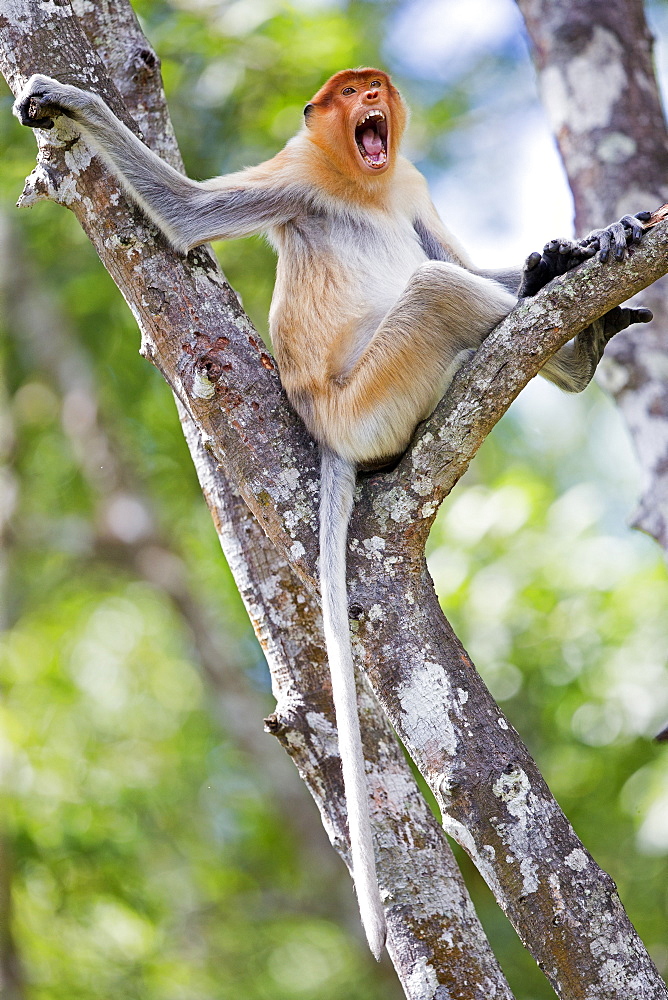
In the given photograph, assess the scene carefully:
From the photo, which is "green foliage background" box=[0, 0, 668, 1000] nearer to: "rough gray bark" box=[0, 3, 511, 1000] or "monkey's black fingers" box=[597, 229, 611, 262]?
"rough gray bark" box=[0, 3, 511, 1000]

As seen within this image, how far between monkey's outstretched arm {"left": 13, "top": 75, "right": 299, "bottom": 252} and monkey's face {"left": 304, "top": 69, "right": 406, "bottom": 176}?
57 cm

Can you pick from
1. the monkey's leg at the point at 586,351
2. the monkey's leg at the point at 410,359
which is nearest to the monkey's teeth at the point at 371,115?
the monkey's leg at the point at 410,359

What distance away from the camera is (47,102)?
254 centimetres

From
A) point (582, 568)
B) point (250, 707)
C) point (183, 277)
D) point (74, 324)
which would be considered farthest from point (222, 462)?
point (74, 324)

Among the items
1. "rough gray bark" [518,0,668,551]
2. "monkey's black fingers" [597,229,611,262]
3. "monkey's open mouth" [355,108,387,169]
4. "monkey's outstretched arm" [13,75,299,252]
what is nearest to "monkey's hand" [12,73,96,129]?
"monkey's outstretched arm" [13,75,299,252]

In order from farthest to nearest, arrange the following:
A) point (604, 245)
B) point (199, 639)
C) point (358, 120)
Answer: point (199, 639)
point (358, 120)
point (604, 245)

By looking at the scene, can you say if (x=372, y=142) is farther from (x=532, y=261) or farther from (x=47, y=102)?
(x=47, y=102)

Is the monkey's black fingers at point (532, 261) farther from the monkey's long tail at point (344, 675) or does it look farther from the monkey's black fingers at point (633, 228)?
the monkey's long tail at point (344, 675)

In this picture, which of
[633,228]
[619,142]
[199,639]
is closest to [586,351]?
[633,228]

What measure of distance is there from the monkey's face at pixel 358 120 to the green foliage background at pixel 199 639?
223 cm

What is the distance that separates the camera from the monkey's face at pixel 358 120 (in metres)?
3.45

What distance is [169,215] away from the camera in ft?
8.77

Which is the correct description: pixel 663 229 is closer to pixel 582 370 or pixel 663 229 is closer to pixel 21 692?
pixel 582 370

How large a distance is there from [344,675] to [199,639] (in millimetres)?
4939
